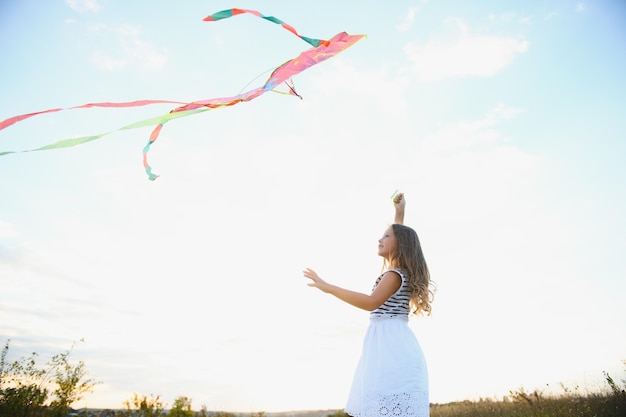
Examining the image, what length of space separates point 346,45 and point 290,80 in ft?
1.81

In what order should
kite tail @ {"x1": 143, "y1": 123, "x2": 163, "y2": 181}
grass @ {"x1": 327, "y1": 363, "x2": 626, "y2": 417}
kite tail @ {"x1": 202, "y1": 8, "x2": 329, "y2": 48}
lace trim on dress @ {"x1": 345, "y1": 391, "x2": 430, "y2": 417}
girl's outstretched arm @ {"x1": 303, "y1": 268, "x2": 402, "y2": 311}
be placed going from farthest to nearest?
grass @ {"x1": 327, "y1": 363, "x2": 626, "y2": 417}, kite tail @ {"x1": 143, "y1": 123, "x2": 163, "y2": 181}, kite tail @ {"x1": 202, "y1": 8, "x2": 329, "y2": 48}, girl's outstretched arm @ {"x1": 303, "y1": 268, "x2": 402, "y2": 311}, lace trim on dress @ {"x1": 345, "y1": 391, "x2": 430, "y2": 417}

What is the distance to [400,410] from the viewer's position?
8.28ft

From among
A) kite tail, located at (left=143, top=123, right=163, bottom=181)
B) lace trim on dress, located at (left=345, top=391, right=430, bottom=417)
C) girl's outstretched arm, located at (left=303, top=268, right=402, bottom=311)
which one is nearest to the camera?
lace trim on dress, located at (left=345, top=391, right=430, bottom=417)

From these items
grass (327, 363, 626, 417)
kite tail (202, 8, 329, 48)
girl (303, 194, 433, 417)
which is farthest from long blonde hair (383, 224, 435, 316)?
grass (327, 363, 626, 417)

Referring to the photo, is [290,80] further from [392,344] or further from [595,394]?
[595,394]

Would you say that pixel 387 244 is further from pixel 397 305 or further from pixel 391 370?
pixel 391 370

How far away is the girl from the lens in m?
2.58

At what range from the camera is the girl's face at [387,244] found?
3.23 meters

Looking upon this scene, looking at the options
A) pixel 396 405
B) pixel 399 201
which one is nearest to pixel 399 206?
pixel 399 201

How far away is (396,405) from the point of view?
A: 2.54 m

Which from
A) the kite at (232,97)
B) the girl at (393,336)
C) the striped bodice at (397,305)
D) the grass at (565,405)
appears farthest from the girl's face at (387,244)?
the grass at (565,405)

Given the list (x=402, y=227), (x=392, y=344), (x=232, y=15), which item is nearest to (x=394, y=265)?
(x=402, y=227)

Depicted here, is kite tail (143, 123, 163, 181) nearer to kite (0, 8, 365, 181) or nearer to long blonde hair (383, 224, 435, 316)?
kite (0, 8, 365, 181)

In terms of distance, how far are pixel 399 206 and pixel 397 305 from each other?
1206mm
